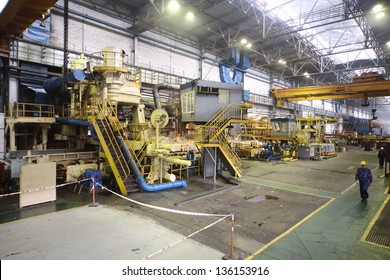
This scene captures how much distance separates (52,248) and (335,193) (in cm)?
1065

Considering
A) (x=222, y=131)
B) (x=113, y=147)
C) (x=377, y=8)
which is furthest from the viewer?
(x=377, y=8)

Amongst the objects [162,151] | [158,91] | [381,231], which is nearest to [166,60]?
[158,91]

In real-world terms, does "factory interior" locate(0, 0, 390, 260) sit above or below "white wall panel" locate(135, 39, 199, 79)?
below

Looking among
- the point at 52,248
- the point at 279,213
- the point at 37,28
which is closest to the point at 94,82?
the point at 37,28

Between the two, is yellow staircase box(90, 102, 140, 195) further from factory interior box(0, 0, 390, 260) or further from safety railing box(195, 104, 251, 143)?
safety railing box(195, 104, 251, 143)

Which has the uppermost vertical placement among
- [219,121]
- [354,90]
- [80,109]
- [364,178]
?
[354,90]

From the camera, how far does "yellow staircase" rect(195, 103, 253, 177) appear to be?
12.2m

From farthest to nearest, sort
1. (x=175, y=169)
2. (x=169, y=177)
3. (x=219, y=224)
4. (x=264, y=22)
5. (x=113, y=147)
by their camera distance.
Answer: (x=264, y=22), (x=175, y=169), (x=169, y=177), (x=113, y=147), (x=219, y=224)

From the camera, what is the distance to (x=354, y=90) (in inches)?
775

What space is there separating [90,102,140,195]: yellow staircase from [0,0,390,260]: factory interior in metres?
0.07

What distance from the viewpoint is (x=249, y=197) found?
9.80 meters

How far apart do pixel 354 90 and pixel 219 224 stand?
19.1 metres

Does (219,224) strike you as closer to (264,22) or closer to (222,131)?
(222,131)

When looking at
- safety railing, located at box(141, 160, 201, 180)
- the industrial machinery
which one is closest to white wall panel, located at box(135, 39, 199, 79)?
the industrial machinery
